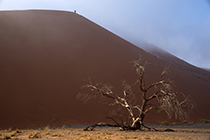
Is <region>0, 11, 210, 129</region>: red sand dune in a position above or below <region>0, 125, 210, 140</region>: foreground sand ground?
above

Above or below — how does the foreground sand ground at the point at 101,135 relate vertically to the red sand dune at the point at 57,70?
below

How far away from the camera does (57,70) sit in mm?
17797

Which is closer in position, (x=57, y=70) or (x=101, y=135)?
(x=101, y=135)

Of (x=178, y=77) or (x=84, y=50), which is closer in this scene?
(x=84, y=50)

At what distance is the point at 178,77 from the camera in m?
25.0

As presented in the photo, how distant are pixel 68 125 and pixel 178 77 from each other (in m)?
16.7

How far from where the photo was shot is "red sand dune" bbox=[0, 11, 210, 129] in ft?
43.7

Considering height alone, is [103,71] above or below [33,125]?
above

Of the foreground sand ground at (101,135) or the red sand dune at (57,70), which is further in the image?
the red sand dune at (57,70)

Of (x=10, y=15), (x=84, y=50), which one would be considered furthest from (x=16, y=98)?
(x=10, y=15)

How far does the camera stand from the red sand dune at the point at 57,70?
43.7 feet

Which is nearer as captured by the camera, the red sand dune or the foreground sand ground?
the foreground sand ground

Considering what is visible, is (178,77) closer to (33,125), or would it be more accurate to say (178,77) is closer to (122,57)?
(122,57)

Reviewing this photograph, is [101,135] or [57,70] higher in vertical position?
[57,70]
